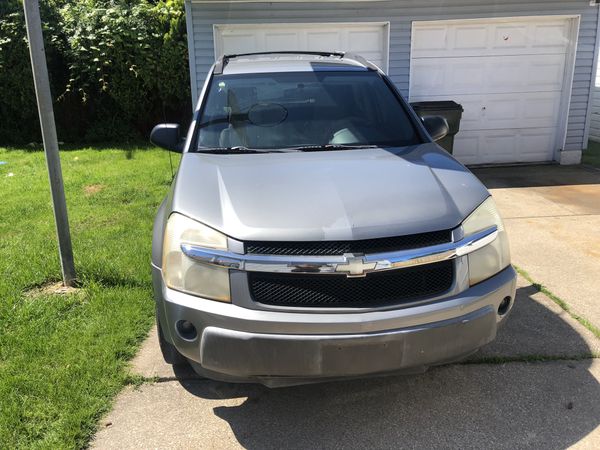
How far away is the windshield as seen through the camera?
3568 millimetres

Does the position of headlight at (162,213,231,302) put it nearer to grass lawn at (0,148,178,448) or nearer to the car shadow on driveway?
the car shadow on driveway

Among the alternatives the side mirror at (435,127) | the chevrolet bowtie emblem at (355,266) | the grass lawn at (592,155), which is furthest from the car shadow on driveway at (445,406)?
the grass lawn at (592,155)

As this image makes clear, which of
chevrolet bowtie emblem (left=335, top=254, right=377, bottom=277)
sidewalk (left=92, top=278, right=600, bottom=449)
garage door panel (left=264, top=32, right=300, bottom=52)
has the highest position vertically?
garage door panel (left=264, top=32, right=300, bottom=52)

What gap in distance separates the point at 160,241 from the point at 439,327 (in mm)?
1441

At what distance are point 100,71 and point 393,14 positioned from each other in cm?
605

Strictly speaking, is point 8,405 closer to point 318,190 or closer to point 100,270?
point 100,270

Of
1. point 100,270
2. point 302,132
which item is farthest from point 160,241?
point 100,270

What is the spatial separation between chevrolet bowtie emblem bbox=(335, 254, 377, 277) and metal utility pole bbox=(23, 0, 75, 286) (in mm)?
2712

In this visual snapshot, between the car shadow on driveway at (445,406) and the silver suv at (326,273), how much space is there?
423 mm

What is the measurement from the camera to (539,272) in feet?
15.0

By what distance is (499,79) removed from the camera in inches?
347

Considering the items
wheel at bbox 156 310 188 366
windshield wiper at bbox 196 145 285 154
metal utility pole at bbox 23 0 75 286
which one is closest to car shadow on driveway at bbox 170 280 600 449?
wheel at bbox 156 310 188 366

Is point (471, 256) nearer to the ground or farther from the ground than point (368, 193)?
nearer to the ground

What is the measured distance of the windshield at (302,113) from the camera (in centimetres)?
357
